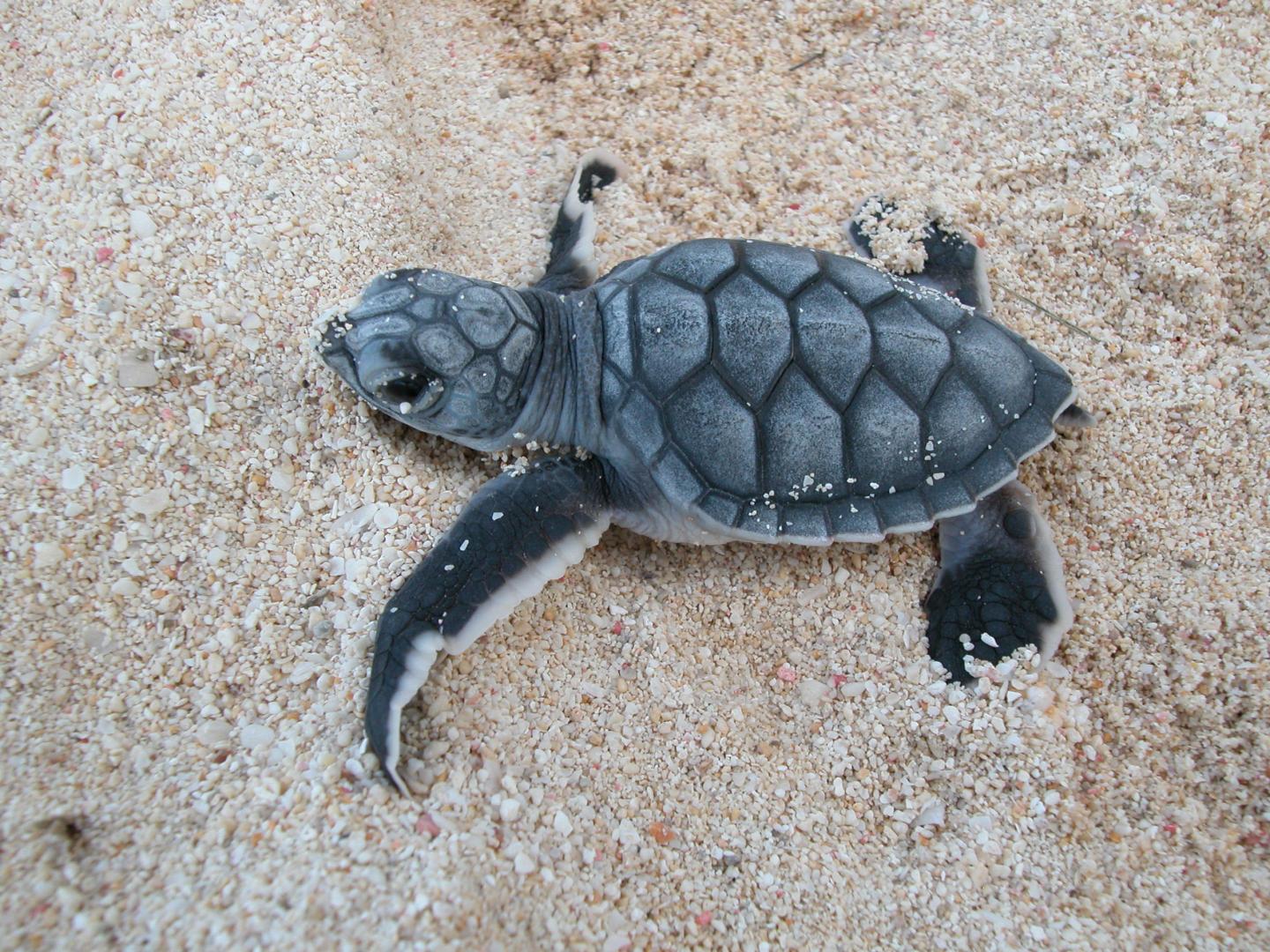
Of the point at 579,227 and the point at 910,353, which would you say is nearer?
the point at 910,353

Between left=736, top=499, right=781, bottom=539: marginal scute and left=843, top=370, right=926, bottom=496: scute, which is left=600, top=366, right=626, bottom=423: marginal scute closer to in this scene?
left=736, top=499, right=781, bottom=539: marginal scute

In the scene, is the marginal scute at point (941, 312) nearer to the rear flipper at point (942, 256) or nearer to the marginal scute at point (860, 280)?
the marginal scute at point (860, 280)

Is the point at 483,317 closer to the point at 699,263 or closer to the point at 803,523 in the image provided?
the point at 699,263

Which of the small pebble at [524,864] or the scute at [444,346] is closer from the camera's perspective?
the small pebble at [524,864]

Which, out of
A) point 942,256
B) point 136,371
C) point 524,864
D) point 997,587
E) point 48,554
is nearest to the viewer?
point 524,864

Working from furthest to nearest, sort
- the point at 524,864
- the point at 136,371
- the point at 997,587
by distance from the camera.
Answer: the point at 997,587 → the point at 136,371 → the point at 524,864

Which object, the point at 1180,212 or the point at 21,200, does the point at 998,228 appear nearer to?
the point at 1180,212

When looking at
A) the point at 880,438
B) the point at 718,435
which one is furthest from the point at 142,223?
the point at 880,438

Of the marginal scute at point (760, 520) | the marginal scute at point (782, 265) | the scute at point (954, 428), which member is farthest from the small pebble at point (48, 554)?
the scute at point (954, 428)
